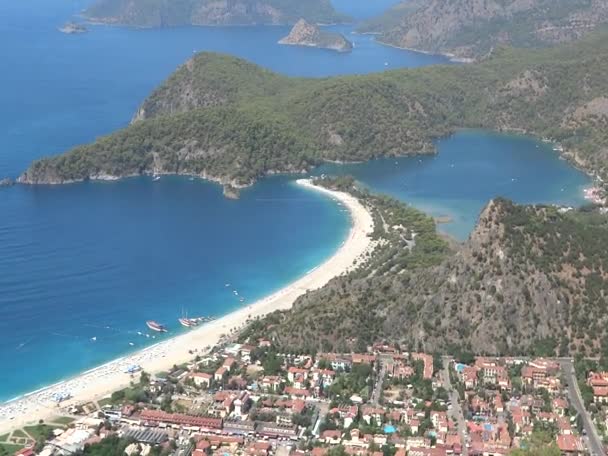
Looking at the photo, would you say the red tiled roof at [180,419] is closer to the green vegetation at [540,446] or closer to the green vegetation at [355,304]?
the green vegetation at [355,304]

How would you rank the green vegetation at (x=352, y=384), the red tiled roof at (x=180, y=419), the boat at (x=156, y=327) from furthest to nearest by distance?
1. the boat at (x=156, y=327)
2. the green vegetation at (x=352, y=384)
3. the red tiled roof at (x=180, y=419)

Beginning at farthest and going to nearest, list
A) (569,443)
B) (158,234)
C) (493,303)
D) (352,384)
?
1. (158,234)
2. (493,303)
3. (352,384)
4. (569,443)

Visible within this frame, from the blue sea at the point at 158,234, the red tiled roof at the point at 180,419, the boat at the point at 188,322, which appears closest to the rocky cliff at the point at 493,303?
the boat at the point at 188,322

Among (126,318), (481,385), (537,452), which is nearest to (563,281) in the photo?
(481,385)

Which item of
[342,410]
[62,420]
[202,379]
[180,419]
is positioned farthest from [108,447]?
[342,410]

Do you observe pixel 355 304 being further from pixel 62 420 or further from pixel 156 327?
pixel 62 420
